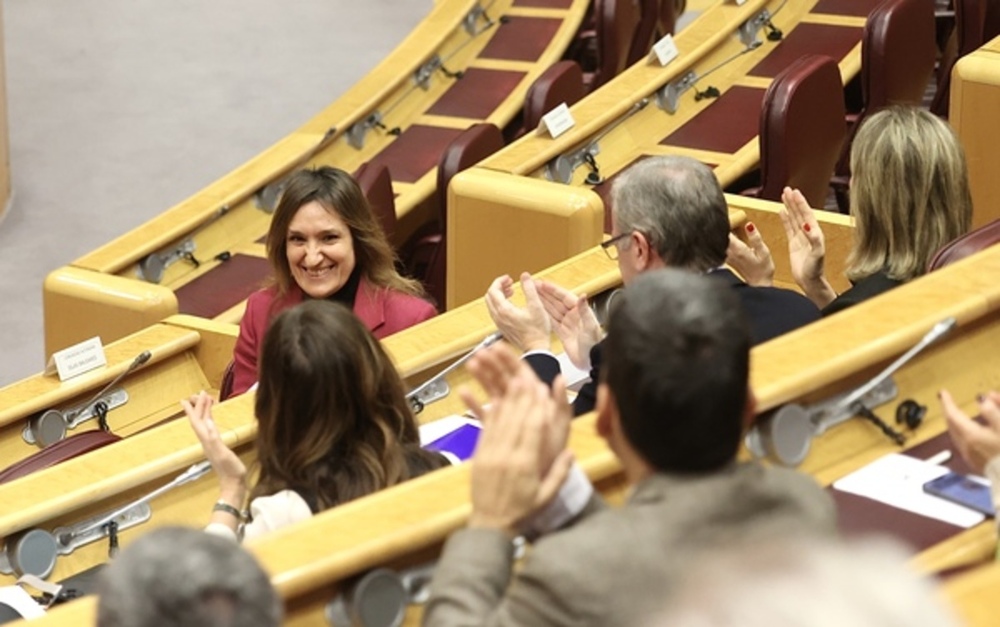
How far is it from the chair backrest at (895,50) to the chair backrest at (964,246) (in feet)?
3.73

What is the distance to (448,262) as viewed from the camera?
2768mm

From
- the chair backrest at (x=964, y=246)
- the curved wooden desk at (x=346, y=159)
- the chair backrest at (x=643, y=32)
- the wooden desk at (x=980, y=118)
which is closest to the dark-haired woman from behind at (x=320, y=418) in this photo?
the chair backrest at (x=964, y=246)

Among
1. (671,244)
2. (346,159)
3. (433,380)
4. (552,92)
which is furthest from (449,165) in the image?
(671,244)

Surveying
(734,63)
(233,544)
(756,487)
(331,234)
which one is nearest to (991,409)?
(756,487)

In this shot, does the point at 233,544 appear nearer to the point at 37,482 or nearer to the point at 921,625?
the point at 921,625

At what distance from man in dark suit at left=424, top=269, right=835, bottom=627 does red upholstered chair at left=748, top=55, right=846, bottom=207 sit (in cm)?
163

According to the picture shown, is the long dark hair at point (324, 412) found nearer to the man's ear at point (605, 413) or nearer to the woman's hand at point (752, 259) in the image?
the man's ear at point (605, 413)

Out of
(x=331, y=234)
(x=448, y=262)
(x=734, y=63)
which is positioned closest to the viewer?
(x=331, y=234)

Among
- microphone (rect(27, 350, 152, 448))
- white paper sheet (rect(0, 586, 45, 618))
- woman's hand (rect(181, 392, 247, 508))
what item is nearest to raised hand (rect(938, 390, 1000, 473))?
woman's hand (rect(181, 392, 247, 508))

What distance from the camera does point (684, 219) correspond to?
171 centimetres

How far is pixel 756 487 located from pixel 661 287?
12 centimetres

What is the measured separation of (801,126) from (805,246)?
2.31 feet

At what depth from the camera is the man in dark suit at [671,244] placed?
5.56 feet

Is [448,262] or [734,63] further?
[734,63]
